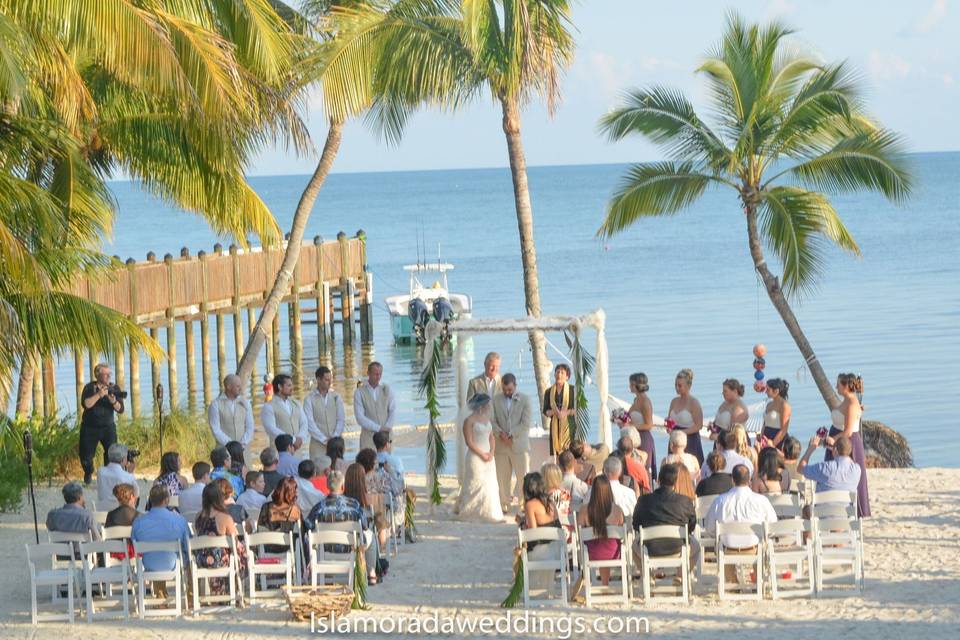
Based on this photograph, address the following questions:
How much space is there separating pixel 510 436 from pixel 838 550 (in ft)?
15.9

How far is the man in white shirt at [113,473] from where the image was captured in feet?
46.5

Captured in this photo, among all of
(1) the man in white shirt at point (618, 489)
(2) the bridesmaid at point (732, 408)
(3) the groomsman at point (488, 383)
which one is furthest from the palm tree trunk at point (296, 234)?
(1) the man in white shirt at point (618, 489)

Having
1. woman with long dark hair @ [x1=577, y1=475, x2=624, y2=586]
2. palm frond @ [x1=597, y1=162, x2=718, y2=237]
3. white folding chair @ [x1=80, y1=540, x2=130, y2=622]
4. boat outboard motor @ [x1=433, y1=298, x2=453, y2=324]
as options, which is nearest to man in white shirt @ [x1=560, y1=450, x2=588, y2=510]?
woman with long dark hair @ [x1=577, y1=475, x2=624, y2=586]

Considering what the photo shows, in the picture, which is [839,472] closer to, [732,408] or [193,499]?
[732,408]

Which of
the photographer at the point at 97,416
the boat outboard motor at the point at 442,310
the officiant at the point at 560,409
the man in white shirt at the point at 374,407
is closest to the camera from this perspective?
the officiant at the point at 560,409

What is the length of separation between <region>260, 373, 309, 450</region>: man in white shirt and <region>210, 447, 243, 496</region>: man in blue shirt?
2624 mm

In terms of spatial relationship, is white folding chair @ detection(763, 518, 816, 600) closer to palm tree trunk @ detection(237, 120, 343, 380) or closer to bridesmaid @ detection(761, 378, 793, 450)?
bridesmaid @ detection(761, 378, 793, 450)

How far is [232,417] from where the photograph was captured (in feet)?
54.4

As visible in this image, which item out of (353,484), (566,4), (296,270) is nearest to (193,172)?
(566,4)

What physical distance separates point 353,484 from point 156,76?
13.2 feet

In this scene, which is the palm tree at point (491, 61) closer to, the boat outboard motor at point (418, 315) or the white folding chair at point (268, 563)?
the white folding chair at point (268, 563)

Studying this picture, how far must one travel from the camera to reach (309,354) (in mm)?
45156

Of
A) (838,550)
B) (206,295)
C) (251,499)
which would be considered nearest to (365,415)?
(251,499)

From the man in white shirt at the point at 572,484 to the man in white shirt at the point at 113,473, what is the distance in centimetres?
414
